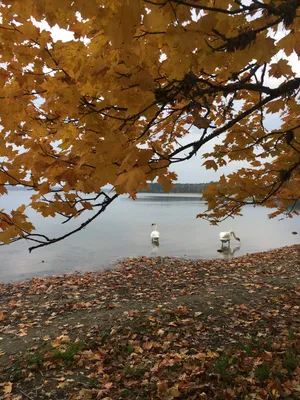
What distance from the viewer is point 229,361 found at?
164 inches

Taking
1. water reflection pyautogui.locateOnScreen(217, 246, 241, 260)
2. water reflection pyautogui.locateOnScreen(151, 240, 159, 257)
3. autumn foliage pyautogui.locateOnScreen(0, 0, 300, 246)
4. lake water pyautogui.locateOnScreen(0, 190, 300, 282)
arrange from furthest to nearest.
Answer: water reflection pyautogui.locateOnScreen(151, 240, 159, 257)
water reflection pyautogui.locateOnScreen(217, 246, 241, 260)
lake water pyautogui.locateOnScreen(0, 190, 300, 282)
autumn foliage pyautogui.locateOnScreen(0, 0, 300, 246)

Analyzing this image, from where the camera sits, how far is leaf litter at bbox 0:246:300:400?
3809mm

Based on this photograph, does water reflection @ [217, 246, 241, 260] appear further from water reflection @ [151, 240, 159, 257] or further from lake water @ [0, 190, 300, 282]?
water reflection @ [151, 240, 159, 257]

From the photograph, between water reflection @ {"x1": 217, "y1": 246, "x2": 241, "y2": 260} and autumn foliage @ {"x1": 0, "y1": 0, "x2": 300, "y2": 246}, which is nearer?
autumn foliage @ {"x1": 0, "y1": 0, "x2": 300, "y2": 246}

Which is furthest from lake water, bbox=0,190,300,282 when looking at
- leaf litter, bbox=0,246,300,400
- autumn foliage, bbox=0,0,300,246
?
autumn foliage, bbox=0,0,300,246

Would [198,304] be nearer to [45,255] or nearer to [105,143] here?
[105,143]

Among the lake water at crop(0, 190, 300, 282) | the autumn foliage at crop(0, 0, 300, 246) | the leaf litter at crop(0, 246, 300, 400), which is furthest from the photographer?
the lake water at crop(0, 190, 300, 282)

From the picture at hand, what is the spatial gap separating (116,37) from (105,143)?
0.53m

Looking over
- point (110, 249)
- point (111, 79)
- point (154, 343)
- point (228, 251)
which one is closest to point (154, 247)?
point (110, 249)

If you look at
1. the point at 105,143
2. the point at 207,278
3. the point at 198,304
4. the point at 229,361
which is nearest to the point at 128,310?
the point at 198,304

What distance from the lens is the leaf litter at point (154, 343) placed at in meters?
3.81

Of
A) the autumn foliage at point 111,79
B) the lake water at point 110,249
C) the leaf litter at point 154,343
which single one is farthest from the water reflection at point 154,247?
the autumn foliage at point 111,79

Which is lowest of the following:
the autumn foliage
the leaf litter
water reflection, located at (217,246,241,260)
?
the leaf litter

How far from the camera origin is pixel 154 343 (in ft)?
16.6
